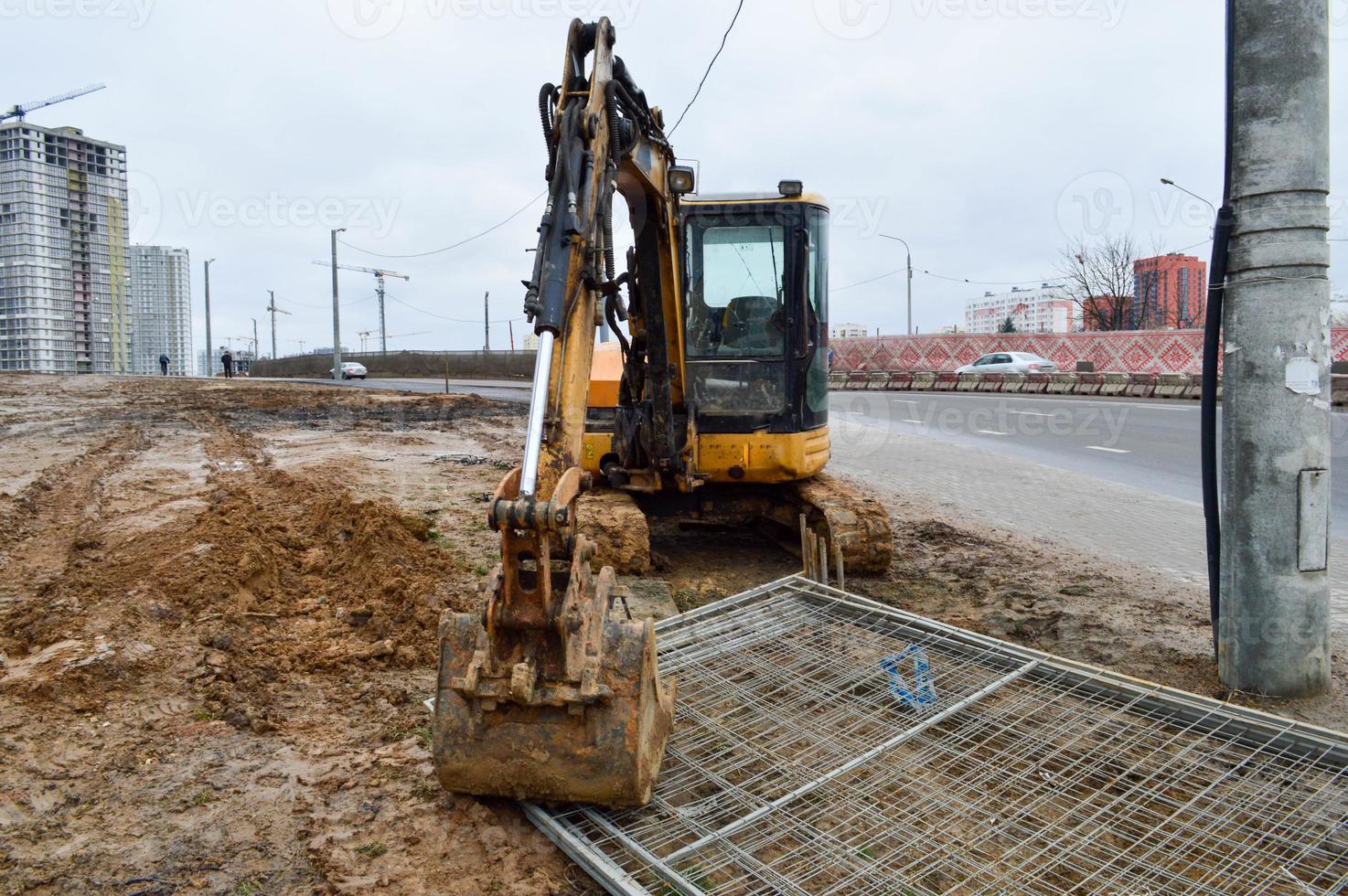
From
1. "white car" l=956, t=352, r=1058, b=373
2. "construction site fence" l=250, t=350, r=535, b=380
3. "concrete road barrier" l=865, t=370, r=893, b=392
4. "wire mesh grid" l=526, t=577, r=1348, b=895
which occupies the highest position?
"construction site fence" l=250, t=350, r=535, b=380

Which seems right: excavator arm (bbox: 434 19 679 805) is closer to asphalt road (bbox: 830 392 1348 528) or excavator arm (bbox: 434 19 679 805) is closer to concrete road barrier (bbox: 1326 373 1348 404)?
asphalt road (bbox: 830 392 1348 528)

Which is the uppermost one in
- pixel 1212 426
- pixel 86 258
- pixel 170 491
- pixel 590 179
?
pixel 86 258

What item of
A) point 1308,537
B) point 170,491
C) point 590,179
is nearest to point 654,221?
point 590,179

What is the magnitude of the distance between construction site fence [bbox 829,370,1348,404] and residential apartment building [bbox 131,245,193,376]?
66577 millimetres

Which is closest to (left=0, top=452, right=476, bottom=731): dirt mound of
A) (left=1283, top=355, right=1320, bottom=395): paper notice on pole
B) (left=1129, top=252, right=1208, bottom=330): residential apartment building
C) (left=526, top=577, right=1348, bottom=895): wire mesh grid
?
(left=526, top=577, right=1348, bottom=895): wire mesh grid

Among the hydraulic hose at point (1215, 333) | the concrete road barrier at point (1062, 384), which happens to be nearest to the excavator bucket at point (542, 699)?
the hydraulic hose at point (1215, 333)

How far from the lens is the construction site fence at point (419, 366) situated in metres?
48.3

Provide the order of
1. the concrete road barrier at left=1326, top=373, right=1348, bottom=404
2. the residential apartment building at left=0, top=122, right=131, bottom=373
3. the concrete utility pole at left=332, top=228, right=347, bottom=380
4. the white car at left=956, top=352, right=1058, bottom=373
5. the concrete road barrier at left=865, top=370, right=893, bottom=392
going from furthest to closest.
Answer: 1. the residential apartment building at left=0, top=122, right=131, bottom=373
2. the concrete utility pole at left=332, top=228, right=347, bottom=380
3. the concrete road barrier at left=865, top=370, right=893, bottom=392
4. the white car at left=956, top=352, right=1058, bottom=373
5. the concrete road barrier at left=1326, top=373, right=1348, bottom=404

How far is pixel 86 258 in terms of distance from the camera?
71812mm

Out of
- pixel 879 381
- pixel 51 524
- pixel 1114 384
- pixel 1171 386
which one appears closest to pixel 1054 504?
pixel 51 524

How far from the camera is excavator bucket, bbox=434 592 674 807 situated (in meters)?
3.26

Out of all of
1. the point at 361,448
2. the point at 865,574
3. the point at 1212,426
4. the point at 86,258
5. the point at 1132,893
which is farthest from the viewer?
the point at 86,258

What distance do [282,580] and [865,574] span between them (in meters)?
4.22

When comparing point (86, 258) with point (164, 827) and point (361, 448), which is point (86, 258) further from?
point (164, 827)
